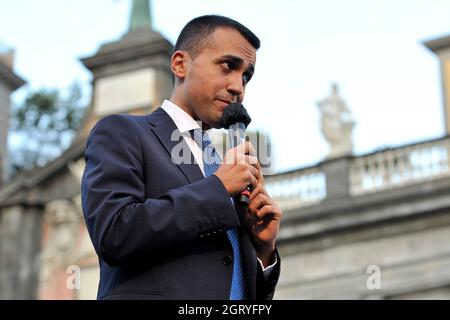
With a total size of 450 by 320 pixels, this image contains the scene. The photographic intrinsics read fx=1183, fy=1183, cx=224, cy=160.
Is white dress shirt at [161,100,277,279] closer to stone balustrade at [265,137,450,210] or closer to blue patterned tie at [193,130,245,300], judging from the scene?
blue patterned tie at [193,130,245,300]

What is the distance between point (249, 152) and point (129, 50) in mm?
17015

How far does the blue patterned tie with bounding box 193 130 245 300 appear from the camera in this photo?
339cm

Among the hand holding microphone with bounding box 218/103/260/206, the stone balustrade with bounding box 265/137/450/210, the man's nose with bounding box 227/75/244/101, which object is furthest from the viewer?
the stone balustrade with bounding box 265/137/450/210

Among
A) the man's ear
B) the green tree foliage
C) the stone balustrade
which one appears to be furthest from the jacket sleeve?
the green tree foliage

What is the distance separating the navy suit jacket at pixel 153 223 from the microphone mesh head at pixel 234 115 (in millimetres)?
176

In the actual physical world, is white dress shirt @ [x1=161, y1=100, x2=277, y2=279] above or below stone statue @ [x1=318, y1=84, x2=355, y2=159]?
below

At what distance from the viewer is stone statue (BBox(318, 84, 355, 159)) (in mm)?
17703

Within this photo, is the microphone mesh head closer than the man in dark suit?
No

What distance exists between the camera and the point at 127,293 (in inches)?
126

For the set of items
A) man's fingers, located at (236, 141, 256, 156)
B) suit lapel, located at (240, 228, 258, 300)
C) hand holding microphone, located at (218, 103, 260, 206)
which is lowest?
suit lapel, located at (240, 228, 258, 300)

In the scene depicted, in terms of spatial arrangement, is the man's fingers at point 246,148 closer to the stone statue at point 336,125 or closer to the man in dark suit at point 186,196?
the man in dark suit at point 186,196

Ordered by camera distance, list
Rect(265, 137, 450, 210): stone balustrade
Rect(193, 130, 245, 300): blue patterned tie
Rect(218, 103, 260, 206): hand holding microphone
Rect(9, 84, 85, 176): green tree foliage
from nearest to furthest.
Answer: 1. Rect(218, 103, 260, 206): hand holding microphone
2. Rect(193, 130, 245, 300): blue patterned tie
3. Rect(265, 137, 450, 210): stone balustrade
4. Rect(9, 84, 85, 176): green tree foliage
